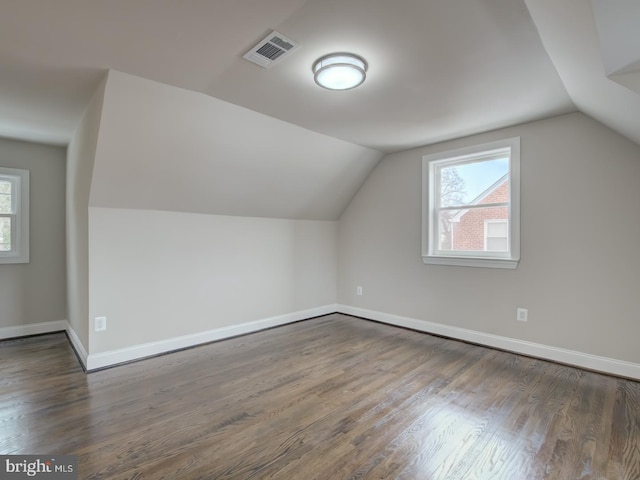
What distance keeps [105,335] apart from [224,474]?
2.05 m

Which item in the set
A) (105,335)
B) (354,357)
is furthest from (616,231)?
(105,335)

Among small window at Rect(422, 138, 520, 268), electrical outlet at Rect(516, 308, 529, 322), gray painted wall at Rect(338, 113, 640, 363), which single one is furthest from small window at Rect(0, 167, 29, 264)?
electrical outlet at Rect(516, 308, 529, 322)

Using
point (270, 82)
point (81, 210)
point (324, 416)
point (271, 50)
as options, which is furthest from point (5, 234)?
point (324, 416)

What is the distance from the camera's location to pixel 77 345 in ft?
11.1

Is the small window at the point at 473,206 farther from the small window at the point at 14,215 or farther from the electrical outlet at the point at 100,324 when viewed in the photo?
the small window at the point at 14,215

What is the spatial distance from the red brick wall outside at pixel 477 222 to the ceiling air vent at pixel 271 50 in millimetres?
2783

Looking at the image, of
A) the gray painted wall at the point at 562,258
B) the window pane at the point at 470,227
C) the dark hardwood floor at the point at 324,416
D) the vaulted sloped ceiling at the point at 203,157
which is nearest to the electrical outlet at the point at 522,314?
the gray painted wall at the point at 562,258

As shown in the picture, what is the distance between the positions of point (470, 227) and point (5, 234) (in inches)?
219

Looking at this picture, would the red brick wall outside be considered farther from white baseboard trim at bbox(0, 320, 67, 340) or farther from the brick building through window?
white baseboard trim at bbox(0, 320, 67, 340)

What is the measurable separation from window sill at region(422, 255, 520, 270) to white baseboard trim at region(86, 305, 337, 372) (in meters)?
1.92

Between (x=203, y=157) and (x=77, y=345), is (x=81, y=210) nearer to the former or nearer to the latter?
(x=203, y=157)

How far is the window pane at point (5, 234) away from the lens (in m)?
3.81

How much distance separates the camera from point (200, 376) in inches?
110

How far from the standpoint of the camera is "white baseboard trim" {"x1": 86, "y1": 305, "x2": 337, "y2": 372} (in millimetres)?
2953
